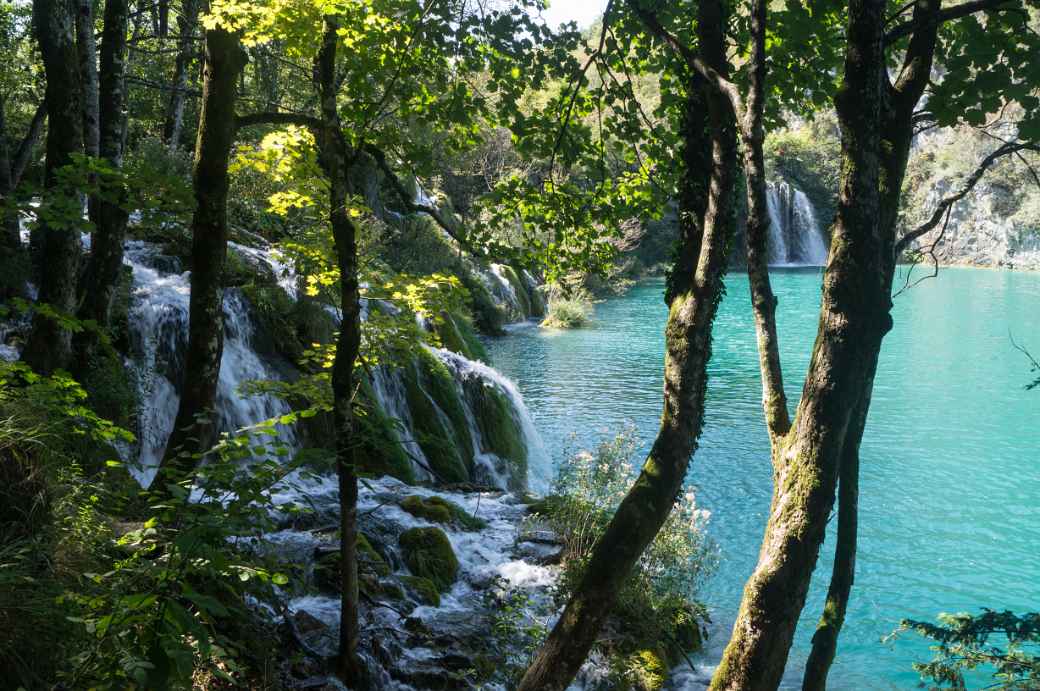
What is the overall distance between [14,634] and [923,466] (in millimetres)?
14512

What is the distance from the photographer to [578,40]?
5078 millimetres

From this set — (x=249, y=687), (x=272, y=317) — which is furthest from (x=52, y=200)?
(x=272, y=317)

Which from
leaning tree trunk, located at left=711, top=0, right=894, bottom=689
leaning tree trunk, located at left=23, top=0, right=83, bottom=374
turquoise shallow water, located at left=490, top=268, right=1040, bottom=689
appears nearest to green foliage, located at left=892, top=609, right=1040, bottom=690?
leaning tree trunk, located at left=711, top=0, right=894, bottom=689

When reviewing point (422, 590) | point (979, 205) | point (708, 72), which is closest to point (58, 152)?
point (422, 590)

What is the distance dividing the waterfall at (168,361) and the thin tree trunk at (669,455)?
4611mm

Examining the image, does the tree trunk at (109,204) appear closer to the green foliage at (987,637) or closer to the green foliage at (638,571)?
the green foliage at (638,571)

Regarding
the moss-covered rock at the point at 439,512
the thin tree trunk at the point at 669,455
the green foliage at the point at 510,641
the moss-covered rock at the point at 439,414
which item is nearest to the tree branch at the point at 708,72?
the thin tree trunk at the point at 669,455

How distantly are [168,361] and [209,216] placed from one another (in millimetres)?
4481

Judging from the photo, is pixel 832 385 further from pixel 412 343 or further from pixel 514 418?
pixel 514 418

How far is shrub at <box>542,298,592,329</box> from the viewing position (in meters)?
27.8

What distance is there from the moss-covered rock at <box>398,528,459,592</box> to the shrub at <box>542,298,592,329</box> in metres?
20.0

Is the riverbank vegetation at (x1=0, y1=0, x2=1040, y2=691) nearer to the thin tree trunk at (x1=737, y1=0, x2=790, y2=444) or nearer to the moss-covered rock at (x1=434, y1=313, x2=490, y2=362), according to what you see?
the thin tree trunk at (x1=737, y1=0, x2=790, y2=444)

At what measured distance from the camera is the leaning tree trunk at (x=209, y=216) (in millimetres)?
4635

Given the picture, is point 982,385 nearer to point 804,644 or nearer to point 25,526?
point 804,644
